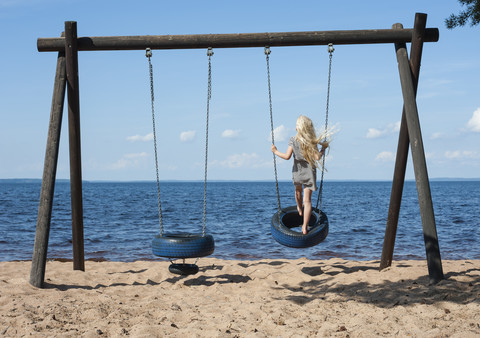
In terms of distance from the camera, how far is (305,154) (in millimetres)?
6785

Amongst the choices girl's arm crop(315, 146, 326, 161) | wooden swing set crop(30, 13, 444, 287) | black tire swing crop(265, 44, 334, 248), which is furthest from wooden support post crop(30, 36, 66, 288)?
girl's arm crop(315, 146, 326, 161)

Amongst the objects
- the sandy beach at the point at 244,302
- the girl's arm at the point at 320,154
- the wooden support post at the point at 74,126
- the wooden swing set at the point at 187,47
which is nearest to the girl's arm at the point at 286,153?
the girl's arm at the point at 320,154

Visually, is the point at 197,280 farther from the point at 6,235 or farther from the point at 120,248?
the point at 6,235

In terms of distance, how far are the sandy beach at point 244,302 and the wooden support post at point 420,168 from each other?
1.02 ft

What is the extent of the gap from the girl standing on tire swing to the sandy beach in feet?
3.84

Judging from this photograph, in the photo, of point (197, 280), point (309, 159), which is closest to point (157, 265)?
point (197, 280)

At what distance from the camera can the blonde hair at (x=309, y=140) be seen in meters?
6.78

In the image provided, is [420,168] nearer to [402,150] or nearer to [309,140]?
[402,150]

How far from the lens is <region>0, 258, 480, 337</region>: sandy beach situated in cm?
467

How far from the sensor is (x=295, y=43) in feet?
22.1

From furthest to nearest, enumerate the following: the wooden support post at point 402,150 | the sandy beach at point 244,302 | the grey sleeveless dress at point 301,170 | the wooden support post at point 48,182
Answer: the grey sleeveless dress at point 301,170 → the wooden support post at point 402,150 → the wooden support post at point 48,182 → the sandy beach at point 244,302

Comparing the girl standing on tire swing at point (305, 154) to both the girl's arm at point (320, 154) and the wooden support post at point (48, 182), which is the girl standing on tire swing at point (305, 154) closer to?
the girl's arm at point (320, 154)

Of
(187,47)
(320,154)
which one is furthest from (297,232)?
(187,47)

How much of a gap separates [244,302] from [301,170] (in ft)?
6.84
